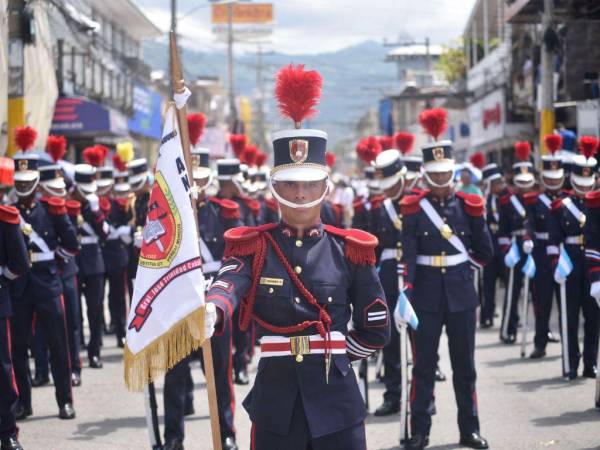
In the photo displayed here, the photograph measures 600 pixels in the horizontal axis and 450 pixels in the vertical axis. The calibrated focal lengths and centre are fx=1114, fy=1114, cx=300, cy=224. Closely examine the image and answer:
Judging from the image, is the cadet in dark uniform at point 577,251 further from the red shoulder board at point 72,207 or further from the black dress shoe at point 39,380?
the black dress shoe at point 39,380

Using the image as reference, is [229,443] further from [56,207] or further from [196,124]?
[56,207]

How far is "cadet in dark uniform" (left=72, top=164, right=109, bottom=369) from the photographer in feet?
43.5

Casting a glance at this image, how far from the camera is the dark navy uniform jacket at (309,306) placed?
5477mm

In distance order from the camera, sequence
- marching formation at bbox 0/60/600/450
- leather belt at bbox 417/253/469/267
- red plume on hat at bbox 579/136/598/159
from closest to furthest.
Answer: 1. marching formation at bbox 0/60/600/450
2. leather belt at bbox 417/253/469/267
3. red plume on hat at bbox 579/136/598/159

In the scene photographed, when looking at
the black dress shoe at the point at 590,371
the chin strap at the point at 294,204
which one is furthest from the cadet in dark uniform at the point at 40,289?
the black dress shoe at the point at 590,371

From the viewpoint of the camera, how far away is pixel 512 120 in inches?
1337

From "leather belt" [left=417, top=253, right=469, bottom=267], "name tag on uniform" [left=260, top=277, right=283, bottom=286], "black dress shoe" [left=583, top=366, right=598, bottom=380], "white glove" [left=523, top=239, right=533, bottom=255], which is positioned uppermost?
"name tag on uniform" [left=260, top=277, right=283, bottom=286]

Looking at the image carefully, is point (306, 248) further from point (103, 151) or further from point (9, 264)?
point (103, 151)

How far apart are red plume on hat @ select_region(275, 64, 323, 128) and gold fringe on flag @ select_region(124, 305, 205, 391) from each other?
1.25 meters

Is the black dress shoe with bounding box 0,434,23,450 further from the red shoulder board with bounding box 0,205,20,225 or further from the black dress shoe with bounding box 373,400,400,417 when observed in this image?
the black dress shoe with bounding box 373,400,400,417

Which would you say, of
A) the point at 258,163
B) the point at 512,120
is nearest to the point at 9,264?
the point at 258,163

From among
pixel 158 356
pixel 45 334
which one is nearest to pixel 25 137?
pixel 45 334

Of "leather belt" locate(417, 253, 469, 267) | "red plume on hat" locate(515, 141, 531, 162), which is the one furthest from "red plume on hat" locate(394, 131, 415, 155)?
"red plume on hat" locate(515, 141, 531, 162)

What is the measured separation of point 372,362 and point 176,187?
8.31 m
